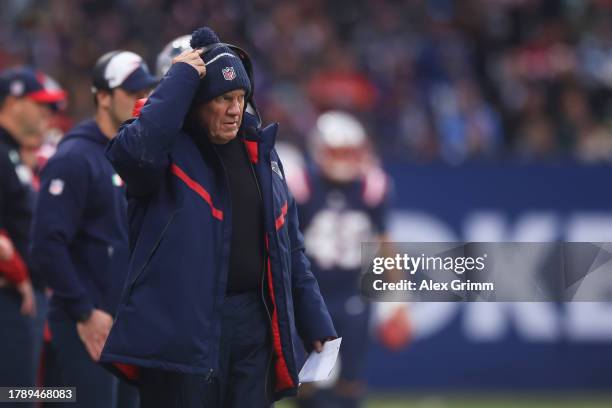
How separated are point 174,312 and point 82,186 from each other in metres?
1.58

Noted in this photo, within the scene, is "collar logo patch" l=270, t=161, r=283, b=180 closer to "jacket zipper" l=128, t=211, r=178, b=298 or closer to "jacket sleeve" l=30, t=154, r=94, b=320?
"jacket zipper" l=128, t=211, r=178, b=298

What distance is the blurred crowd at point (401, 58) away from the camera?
13.2 meters

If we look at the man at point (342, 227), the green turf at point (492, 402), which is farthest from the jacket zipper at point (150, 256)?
the green turf at point (492, 402)

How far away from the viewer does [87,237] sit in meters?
5.92

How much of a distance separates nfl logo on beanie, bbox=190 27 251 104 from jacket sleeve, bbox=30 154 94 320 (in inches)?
54.5

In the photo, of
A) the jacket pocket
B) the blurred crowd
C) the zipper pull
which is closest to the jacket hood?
the jacket pocket

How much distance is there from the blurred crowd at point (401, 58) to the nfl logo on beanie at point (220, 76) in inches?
298

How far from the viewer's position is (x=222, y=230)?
4570mm

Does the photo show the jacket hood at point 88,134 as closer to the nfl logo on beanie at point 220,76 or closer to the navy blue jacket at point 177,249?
the navy blue jacket at point 177,249

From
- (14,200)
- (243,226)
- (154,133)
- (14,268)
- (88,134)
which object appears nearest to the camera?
(154,133)

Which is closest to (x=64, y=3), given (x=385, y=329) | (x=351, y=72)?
(x=351, y=72)

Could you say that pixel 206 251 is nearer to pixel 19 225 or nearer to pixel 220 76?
Answer: pixel 220 76

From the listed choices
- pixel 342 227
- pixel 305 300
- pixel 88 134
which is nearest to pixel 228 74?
pixel 305 300

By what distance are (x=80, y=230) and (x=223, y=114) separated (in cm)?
156
